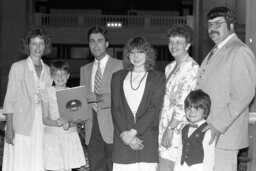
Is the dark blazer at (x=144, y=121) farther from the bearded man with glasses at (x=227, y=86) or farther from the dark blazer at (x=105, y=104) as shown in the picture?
the dark blazer at (x=105, y=104)

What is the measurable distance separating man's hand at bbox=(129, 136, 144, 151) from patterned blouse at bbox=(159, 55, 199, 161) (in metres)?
0.26

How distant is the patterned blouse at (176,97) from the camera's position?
4.70 metres

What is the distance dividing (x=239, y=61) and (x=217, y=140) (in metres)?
0.76

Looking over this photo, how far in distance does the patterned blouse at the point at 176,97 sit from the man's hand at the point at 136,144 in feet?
0.84

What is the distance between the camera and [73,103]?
5312 mm

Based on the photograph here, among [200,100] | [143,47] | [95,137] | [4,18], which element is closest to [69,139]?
[95,137]

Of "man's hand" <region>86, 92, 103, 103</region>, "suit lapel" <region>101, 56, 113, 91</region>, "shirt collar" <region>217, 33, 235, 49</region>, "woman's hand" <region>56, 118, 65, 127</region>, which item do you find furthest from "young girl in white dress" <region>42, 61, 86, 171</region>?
"shirt collar" <region>217, 33, 235, 49</region>

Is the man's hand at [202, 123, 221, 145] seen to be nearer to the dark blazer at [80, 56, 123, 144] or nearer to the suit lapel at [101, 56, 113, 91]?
the dark blazer at [80, 56, 123, 144]

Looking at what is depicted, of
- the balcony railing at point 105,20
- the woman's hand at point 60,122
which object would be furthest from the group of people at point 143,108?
the balcony railing at point 105,20

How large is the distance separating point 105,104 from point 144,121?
2.92 ft

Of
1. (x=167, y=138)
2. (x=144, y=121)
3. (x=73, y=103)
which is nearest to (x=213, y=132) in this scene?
(x=167, y=138)

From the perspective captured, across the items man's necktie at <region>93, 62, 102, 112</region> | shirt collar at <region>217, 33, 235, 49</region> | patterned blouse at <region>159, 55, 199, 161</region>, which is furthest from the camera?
man's necktie at <region>93, 62, 102, 112</region>

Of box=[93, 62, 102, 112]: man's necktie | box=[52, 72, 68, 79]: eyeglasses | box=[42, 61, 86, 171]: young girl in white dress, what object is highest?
box=[52, 72, 68, 79]: eyeglasses

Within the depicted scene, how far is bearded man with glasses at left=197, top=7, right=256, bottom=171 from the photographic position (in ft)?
14.1
